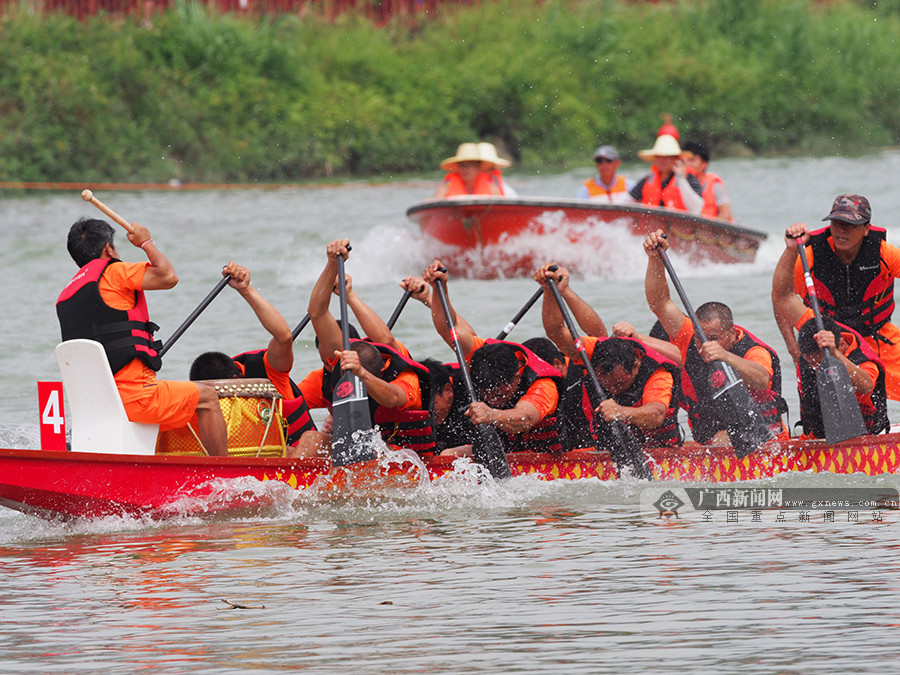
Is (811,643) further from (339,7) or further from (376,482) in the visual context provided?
(339,7)

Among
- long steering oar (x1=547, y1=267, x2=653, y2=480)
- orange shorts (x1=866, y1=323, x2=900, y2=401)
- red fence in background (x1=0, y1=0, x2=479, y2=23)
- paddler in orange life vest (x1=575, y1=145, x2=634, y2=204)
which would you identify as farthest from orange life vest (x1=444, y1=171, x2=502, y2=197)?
red fence in background (x1=0, y1=0, x2=479, y2=23)

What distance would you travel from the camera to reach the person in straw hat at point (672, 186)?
14484 millimetres

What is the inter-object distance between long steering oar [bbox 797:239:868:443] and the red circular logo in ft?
7.35

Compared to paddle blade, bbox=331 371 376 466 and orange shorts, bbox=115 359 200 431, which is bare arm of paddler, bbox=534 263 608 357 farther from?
orange shorts, bbox=115 359 200 431

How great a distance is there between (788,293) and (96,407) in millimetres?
3535

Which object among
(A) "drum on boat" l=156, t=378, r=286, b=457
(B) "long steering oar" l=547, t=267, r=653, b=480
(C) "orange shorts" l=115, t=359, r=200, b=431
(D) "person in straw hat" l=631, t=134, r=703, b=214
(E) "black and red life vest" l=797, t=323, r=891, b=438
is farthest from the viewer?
(D) "person in straw hat" l=631, t=134, r=703, b=214

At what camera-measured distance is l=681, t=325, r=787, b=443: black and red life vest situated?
773 cm

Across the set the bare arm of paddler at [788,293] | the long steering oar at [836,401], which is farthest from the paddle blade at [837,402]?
the bare arm of paddler at [788,293]

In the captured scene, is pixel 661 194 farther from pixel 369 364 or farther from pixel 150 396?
pixel 150 396

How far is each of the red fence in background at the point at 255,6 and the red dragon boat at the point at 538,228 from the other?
51.8ft

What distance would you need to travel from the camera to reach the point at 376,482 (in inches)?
283

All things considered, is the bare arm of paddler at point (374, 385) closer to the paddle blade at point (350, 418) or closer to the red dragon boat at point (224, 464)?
the paddle blade at point (350, 418)

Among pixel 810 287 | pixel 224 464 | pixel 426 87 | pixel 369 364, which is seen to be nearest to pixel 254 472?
pixel 224 464

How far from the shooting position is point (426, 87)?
29.7m
